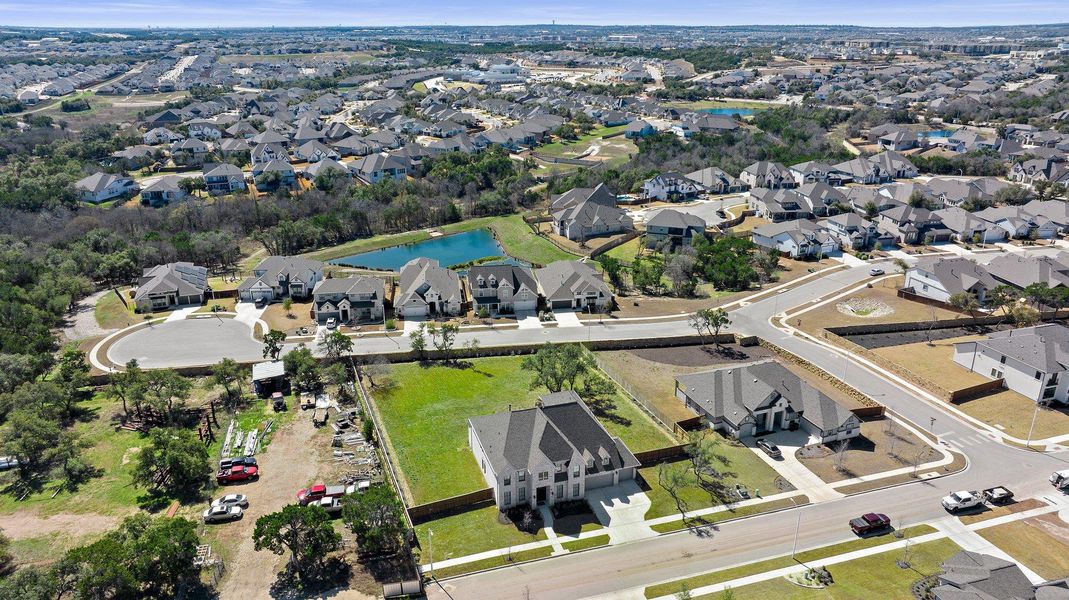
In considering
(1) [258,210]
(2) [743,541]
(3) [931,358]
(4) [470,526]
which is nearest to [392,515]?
(4) [470,526]

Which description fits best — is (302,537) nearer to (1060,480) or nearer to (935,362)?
(1060,480)

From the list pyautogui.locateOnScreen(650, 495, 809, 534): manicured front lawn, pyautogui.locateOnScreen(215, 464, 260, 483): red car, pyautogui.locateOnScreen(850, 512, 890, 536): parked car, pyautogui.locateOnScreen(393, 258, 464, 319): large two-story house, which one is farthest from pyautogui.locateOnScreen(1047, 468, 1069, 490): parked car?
pyautogui.locateOnScreen(215, 464, 260, 483): red car

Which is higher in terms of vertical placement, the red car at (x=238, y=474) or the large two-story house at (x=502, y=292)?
the large two-story house at (x=502, y=292)

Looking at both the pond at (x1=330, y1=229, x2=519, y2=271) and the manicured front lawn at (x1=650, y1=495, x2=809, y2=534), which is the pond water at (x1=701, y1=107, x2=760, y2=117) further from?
the manicured front lawn at (x1=650, y1=495, x2=809, y2=534)

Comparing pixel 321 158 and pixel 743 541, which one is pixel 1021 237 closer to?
pixel 743 541

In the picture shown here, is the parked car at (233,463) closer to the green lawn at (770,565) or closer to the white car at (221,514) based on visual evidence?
the white car at (221,514)

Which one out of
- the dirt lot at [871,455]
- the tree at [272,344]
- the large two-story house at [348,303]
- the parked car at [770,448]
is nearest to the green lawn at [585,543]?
the parked car at [770,448]
